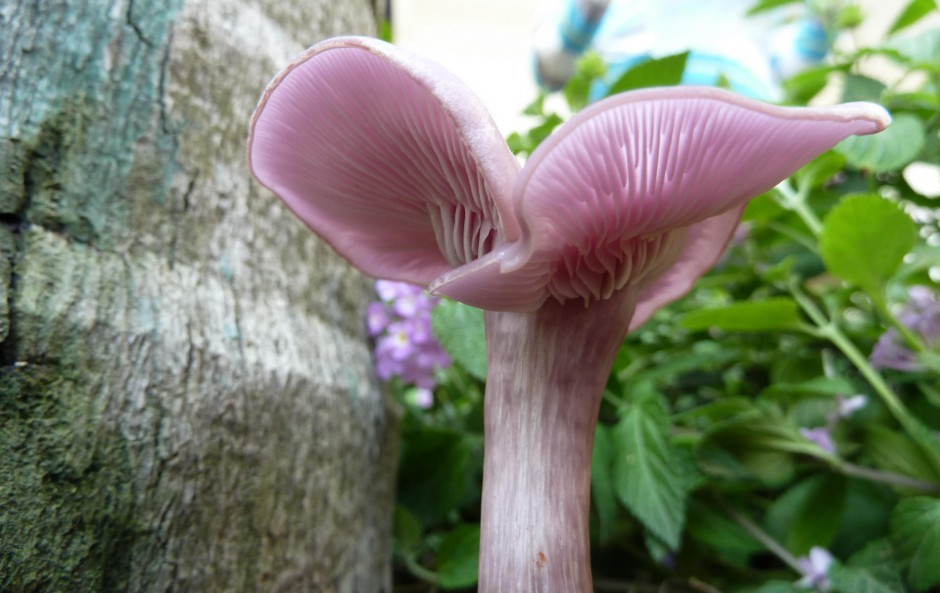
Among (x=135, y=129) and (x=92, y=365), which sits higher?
(x=135, y=129)

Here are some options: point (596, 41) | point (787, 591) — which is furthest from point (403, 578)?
point (596, 41)

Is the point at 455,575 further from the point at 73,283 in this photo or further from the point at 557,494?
the point at 73,283

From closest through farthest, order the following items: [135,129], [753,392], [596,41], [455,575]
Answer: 1. [135,129]
2. [455,575]
3. [753,392]
4. [596,41]

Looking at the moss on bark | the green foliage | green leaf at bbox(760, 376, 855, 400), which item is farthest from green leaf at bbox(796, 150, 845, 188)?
the moss on bark

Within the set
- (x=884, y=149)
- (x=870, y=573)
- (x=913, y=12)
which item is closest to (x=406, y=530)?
(x=870, y=573)

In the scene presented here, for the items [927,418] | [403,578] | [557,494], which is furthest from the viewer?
[403,578]

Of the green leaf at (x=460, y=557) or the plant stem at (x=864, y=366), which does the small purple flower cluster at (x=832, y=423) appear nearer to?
the plant stem at (x=864, y=366)

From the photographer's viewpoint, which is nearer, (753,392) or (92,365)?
(92,365)

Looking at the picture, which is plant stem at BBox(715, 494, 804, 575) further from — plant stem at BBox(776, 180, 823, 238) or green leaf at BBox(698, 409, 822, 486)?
plant stem at BBox(776, 180, 823, 238)
